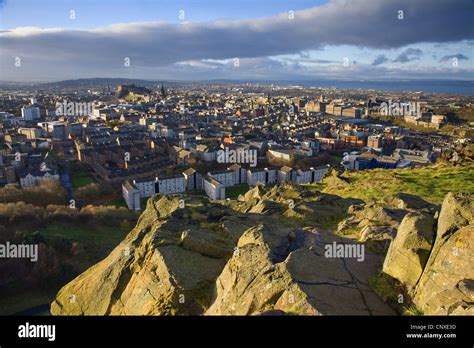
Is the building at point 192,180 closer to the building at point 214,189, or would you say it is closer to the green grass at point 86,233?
the building at point 214,189

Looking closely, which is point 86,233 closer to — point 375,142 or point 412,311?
point 412,311

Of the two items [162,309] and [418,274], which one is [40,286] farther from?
[418,274]

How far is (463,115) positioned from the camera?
121125 millimetres

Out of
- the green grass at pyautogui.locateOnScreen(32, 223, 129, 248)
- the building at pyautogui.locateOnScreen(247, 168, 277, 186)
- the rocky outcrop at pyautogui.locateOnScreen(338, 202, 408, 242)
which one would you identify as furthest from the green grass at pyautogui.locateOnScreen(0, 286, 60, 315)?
the building at pyautogui.locateOnScreen(247, 168, 277, 186)

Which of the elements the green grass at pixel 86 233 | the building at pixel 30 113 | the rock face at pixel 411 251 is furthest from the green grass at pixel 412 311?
the building at pixel 30 113

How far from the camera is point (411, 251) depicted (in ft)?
28.0

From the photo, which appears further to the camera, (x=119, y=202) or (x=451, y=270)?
(x=119, y=202)

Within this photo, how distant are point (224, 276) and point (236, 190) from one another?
139 feet

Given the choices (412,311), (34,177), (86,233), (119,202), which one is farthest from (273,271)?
(34,177)

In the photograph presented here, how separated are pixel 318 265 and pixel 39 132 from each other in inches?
3705

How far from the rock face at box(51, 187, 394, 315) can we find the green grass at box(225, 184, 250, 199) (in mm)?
35347

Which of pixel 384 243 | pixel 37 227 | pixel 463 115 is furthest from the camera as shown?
pixel 463 115

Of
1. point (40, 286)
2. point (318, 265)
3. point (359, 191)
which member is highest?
point (318, 265)
